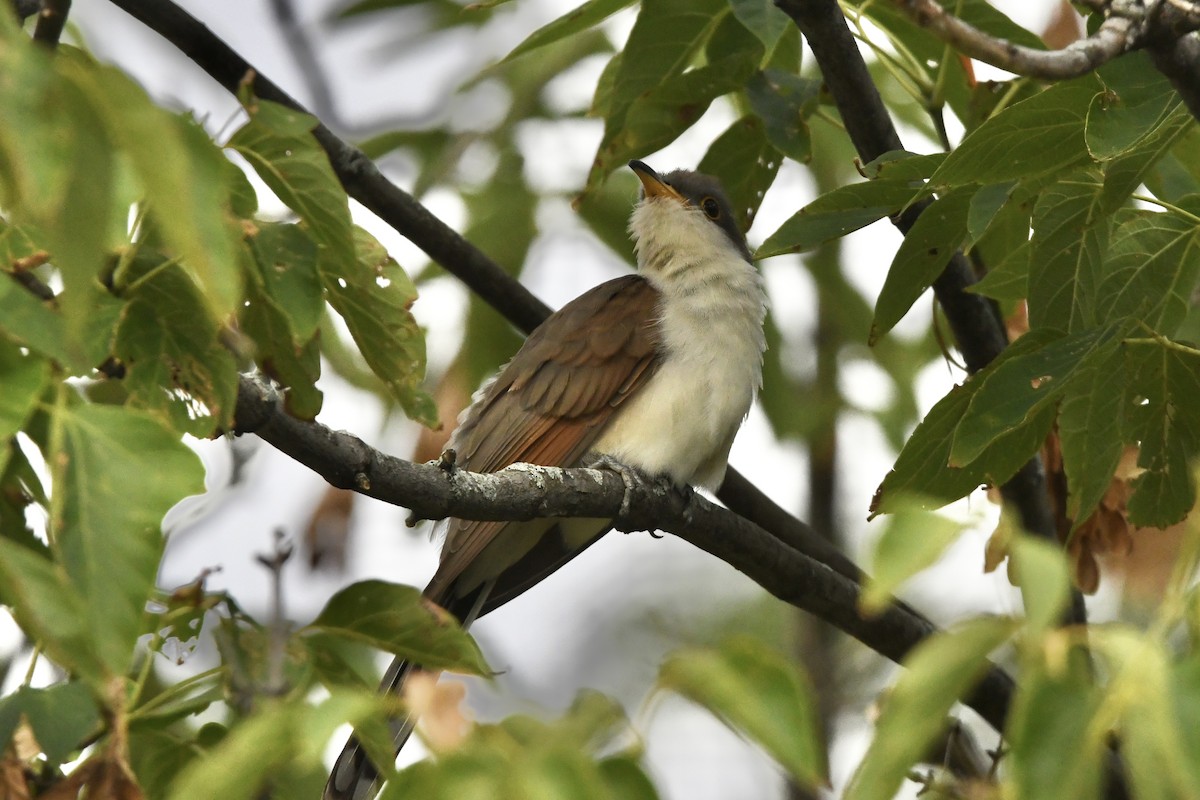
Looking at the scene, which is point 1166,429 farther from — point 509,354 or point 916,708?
point 509,354

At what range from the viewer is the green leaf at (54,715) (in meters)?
2.71

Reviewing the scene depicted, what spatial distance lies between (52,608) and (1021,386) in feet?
6.43

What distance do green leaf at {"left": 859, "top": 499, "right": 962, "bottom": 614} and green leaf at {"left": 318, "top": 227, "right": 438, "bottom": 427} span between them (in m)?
1.92

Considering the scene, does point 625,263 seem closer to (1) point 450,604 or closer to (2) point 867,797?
(1) point 450,604

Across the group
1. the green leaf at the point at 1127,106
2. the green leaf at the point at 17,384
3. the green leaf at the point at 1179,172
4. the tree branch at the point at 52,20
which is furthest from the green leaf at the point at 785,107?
the green leaf at the point at 17,384

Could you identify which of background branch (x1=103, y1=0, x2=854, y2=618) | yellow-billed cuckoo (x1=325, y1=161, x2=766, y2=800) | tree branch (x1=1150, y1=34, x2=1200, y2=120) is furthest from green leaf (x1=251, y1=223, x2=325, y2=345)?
yellow-billed cuckoo (x1=325, y1=161, x2=766, y2=800)

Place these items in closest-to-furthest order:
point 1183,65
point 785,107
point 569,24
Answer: point 1183,65, point 569,24, point 785,107

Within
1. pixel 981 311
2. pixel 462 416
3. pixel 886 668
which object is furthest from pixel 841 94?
pixel 886 668

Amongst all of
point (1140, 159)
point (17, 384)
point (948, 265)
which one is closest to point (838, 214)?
point (1140, 159)

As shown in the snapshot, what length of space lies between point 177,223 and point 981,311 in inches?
138

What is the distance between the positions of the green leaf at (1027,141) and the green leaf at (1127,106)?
5 cm

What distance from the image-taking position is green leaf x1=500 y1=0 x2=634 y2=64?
363 cm

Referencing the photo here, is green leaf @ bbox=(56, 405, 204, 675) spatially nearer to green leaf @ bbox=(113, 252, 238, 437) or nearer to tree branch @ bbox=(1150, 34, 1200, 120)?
green leaf @ bbox=(113, 252, 238, 437)

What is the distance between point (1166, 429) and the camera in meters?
3.13
